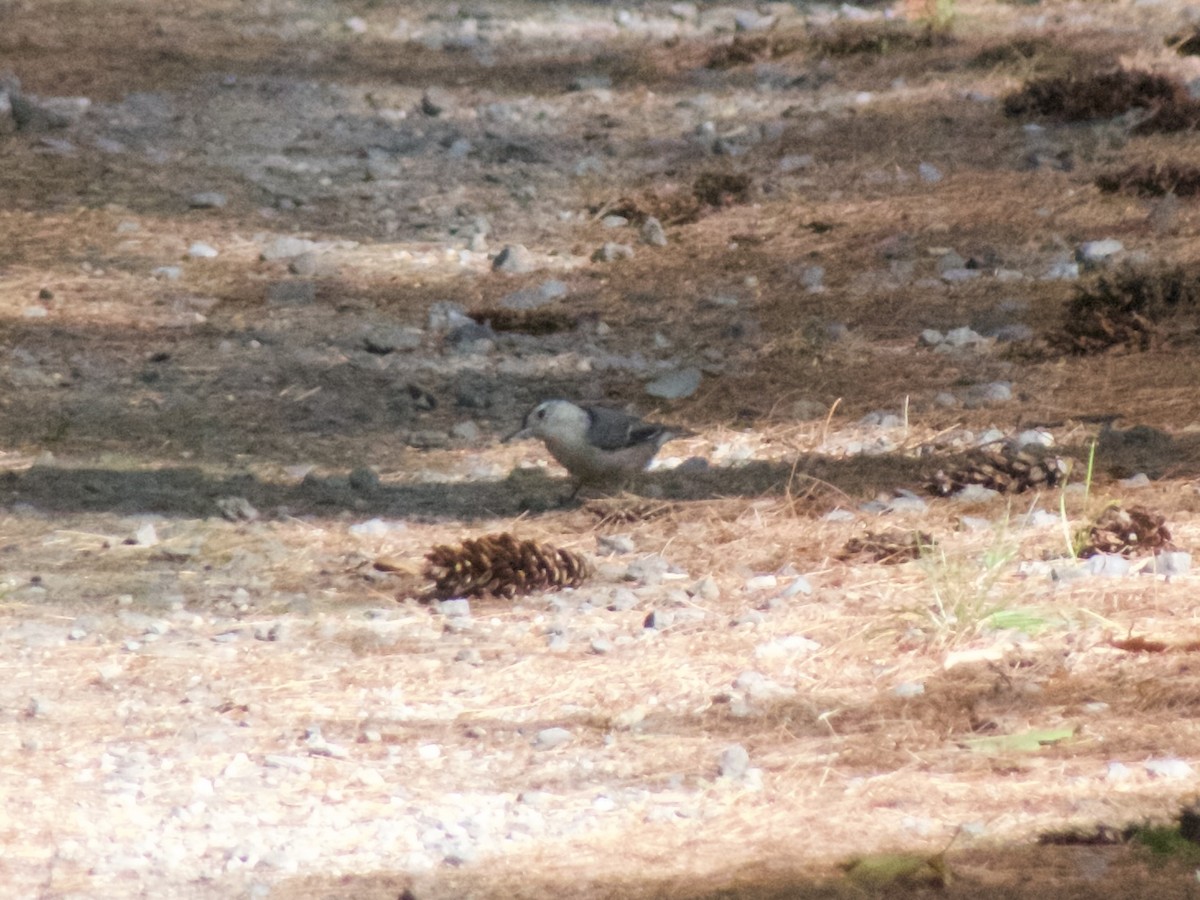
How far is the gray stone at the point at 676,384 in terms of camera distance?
8.41 meters

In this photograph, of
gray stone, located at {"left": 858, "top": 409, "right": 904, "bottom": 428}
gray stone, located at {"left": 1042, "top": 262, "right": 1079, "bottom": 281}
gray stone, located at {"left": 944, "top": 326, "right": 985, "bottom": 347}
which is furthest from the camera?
gray stone, located at {"left": 1042, "top": 262, "right": 1079, "bottom": 281}

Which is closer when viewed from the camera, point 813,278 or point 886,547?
point 886,547

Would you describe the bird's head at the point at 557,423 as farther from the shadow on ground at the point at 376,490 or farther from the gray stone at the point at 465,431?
the gray stone at the point at 465,431

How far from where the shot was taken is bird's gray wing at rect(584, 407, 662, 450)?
7125 millimetres

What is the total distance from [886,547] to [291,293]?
16.1ft

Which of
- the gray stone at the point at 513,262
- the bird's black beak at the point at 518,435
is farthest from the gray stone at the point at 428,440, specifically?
the gray stone at the point at 513,262

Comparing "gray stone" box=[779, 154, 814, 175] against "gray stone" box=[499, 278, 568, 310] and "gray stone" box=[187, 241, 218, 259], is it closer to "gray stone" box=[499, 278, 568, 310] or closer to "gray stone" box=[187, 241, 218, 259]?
"gray stone" box=[499, 278, 568, 310]

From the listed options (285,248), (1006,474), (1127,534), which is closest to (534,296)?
(285,248)

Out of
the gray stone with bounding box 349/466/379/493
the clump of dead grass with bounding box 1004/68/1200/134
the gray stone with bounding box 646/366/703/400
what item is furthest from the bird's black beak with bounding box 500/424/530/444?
the clump of dead grass with bounding box 1004/68/1200/134

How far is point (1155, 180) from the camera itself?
419 inches

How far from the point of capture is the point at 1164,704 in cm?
468

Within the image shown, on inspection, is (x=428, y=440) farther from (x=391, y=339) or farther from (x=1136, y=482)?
(x=1136, y=482)

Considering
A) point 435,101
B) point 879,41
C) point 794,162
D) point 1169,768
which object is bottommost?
point 1169,768

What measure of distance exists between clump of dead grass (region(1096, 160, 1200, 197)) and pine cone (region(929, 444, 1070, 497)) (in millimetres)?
4333
